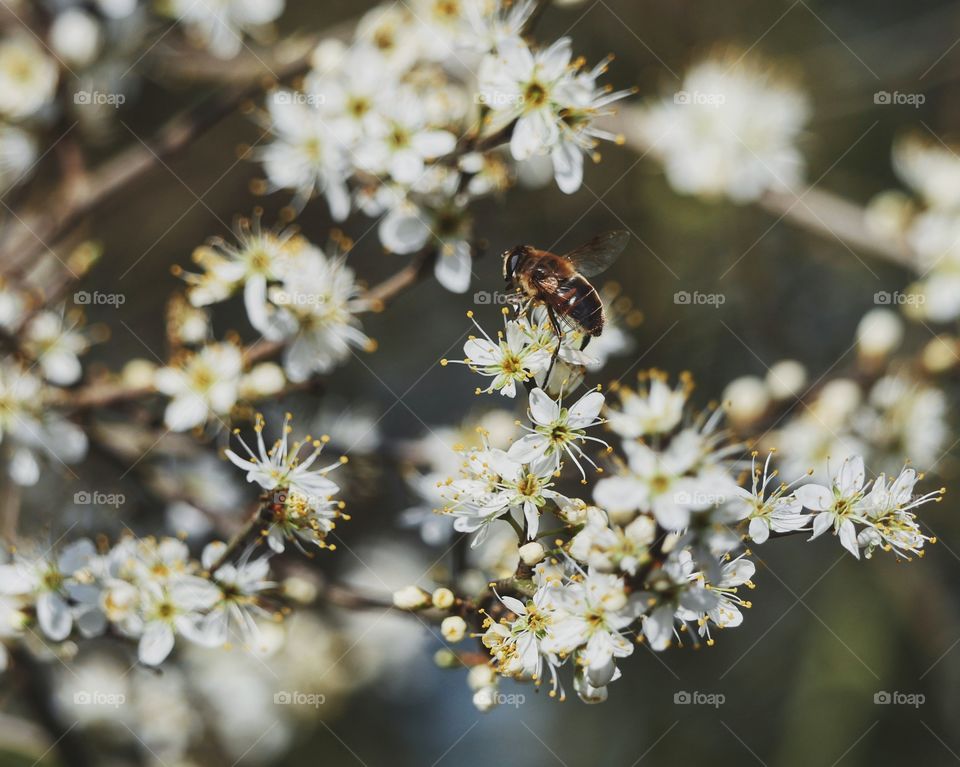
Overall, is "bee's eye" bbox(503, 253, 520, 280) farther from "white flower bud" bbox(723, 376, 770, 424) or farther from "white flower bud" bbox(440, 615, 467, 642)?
"white flower bud" bbox(723, 376, 770, 424)

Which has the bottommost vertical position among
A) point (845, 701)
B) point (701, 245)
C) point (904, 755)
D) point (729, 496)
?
point (904, 755)

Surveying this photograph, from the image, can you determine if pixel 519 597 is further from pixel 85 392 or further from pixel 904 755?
pixel 904 755

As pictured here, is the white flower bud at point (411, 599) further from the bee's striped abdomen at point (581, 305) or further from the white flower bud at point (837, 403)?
the white flower bud at point (837, 403)

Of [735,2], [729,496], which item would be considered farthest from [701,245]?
[729,496]

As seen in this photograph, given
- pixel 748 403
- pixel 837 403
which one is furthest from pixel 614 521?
pixel 837 403

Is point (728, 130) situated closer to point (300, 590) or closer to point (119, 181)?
point (119, 181)

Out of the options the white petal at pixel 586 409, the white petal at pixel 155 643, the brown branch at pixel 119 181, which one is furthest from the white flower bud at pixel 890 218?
the white petal at pixel 155 643

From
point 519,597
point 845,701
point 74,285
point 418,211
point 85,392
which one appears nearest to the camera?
point 519,597
